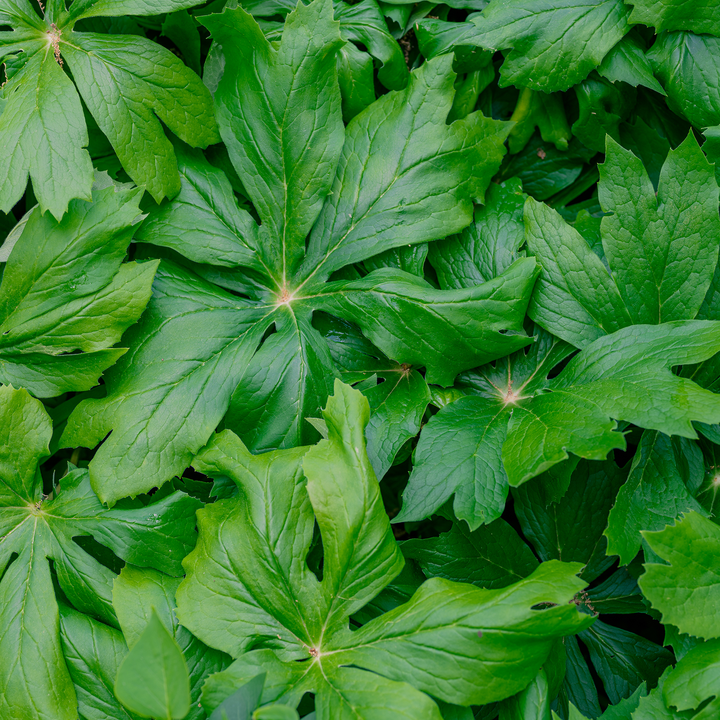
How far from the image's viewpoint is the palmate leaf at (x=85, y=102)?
107cm

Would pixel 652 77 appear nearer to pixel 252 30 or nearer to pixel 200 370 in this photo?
pixel 252 30

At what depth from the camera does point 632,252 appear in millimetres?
1143

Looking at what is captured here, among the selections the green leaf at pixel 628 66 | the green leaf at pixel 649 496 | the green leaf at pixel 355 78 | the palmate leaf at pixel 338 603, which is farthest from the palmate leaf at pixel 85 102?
the green leaf at pixel 649 496

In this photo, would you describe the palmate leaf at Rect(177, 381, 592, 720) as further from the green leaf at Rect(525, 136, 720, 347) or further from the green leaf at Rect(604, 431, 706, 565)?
the green leaf at Rect(525, 136, 720, 347)

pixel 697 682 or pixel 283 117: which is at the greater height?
pixel 283 117

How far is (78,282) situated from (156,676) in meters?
0.69

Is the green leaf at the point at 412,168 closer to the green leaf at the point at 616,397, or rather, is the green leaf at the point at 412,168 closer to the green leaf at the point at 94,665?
the green leaf at the point at 616,397

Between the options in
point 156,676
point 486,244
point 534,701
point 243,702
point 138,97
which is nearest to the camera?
point 156,676

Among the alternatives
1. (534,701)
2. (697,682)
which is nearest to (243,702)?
(534,701)

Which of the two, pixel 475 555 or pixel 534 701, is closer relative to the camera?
pixel 534 701

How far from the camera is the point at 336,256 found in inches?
48.7

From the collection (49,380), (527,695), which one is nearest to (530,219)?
(527,695)

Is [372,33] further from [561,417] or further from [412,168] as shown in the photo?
[561,417]

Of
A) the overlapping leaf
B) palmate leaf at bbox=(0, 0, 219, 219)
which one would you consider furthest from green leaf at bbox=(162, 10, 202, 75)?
the overlapping leaf
